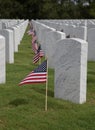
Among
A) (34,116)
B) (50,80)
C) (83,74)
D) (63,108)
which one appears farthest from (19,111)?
(50,80)

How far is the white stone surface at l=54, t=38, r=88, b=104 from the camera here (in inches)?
283

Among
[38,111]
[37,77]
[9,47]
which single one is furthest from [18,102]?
[9,47]

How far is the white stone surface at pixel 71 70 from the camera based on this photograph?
720 centimetres

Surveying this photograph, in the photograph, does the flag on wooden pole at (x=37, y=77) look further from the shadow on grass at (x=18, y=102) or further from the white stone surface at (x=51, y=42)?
the white stone surface at (x=51, y=42)

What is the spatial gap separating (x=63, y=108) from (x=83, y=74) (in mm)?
765

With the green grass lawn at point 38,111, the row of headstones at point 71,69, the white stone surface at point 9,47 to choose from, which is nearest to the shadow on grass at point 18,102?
the green grass lawn at point 38,111

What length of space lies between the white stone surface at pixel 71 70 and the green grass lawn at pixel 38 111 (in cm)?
18

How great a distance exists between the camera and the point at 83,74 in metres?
7.30

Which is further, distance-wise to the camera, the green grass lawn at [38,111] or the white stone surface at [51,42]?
the white stone surface at [51,42]

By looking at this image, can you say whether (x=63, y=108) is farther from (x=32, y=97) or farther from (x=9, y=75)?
(x=9, y=75)

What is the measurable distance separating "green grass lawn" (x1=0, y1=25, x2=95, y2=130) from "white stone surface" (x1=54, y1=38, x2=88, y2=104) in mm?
178

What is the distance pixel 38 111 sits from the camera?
685cm

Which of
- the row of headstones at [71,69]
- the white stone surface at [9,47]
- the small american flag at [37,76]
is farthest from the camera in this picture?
the white stone surface at [9,47]

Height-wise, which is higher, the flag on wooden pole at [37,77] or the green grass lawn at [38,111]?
the flag on wooden pole at [37,77]
